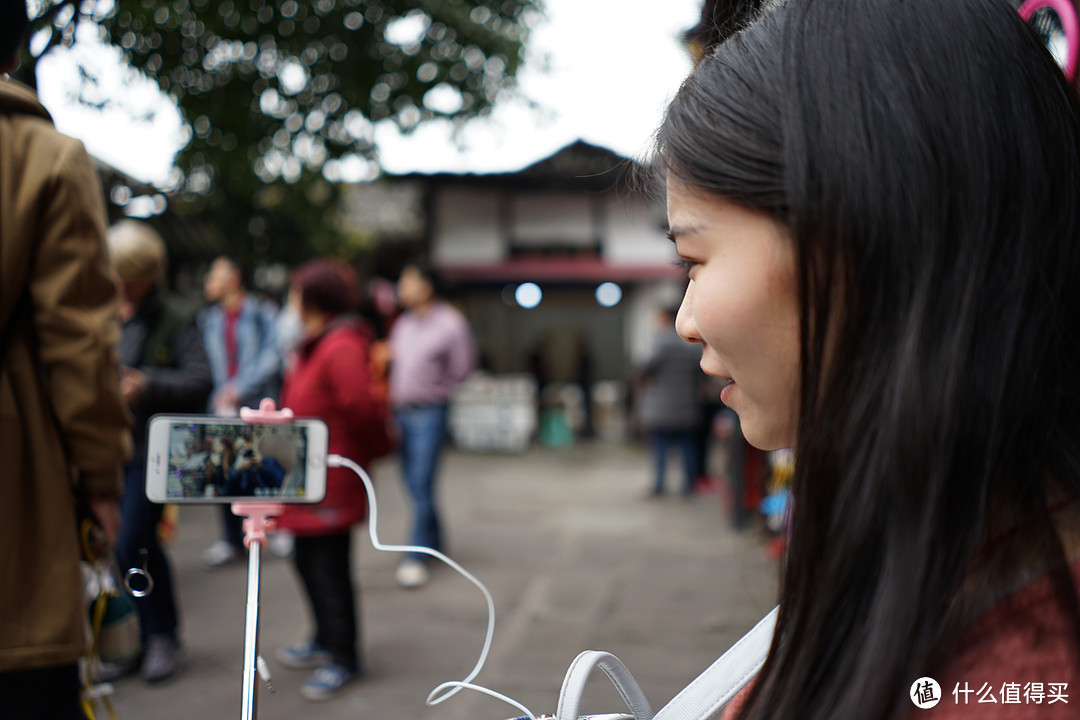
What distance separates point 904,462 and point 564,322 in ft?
52.4

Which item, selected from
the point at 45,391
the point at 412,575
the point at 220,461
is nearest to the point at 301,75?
the point at 412,575

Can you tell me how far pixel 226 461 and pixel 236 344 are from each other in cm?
470

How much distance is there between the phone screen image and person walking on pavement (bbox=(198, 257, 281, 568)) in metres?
4.45

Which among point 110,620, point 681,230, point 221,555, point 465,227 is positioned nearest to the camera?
point 681,230

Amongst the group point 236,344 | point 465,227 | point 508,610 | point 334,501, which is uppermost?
point 465,227

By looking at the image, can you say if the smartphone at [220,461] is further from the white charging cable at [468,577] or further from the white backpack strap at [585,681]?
the white backpack strap at [585,681]

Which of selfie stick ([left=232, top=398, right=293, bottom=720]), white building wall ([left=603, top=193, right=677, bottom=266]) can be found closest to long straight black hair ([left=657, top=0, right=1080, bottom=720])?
selfie stick ([left=232, top=398, right=293, bottom=720])

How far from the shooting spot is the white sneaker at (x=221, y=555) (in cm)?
521

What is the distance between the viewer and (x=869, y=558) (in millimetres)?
598

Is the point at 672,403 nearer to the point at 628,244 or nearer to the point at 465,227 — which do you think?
the point at 628,244

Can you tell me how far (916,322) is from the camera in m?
0.57

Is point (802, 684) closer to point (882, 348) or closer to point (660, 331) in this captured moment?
point (882, 348)

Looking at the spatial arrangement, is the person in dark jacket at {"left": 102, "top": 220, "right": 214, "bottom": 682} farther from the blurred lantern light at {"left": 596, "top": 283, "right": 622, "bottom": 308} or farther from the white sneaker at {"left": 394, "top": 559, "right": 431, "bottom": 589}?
the blurred lantern light at {"left": 596, "top": 283, "right": 622, "bottom": 308}

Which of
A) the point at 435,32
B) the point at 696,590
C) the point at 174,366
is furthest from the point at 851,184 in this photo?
the point at 435,32
